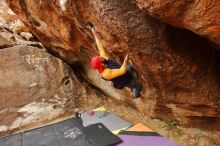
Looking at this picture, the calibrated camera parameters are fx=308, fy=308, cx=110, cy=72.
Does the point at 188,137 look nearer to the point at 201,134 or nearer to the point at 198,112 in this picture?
the point at 201,134

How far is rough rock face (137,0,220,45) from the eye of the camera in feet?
10.0

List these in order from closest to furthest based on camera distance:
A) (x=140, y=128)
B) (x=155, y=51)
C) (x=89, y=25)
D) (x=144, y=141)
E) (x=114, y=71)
A: (x=114, y=71) < (x=155, y=51) < (x=89, y=25) < (x=144, y=141) < (x=140, y=128)

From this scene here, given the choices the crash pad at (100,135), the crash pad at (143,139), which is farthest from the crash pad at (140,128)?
the crash pad at (100,135)

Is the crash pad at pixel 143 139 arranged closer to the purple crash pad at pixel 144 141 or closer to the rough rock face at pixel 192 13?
the purple crash pad at pixel 144 141

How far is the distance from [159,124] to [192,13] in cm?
343

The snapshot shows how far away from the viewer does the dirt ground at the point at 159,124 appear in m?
5.59

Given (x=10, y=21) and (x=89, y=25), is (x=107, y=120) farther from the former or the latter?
(x=10, y=21)

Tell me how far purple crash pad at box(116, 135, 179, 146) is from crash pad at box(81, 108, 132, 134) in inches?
15.5

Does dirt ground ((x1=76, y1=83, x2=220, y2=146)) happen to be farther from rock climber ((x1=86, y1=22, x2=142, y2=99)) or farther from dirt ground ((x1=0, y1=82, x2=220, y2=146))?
rock climber ((x1=86, y1=22, x2=142, y2=99))

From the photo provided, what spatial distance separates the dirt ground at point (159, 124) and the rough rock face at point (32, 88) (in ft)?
1.26

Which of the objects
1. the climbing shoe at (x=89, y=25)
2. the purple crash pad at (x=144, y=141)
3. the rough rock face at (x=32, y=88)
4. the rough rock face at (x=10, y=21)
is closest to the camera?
the climbing shoe at (x=89, y=25)

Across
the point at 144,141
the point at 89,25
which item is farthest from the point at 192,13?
the point at 144,141

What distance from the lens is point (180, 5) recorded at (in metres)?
3.25

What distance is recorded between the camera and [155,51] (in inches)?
184
